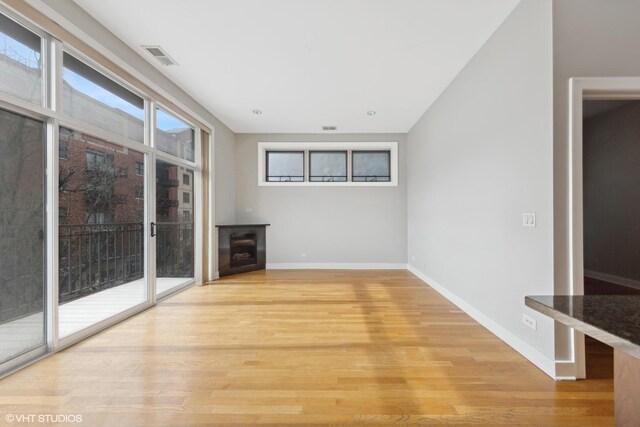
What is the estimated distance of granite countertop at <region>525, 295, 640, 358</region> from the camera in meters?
0.61

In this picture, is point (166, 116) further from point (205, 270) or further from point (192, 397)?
point (192, 397)

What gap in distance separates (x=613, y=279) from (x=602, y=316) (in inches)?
231

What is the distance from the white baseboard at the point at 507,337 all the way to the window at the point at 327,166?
10.6ft

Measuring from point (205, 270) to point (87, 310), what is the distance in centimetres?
189

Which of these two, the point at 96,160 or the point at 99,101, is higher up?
the point at 99,101

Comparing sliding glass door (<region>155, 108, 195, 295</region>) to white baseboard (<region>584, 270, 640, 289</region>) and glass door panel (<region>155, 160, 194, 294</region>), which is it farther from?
white baseboard (<region>584, 270, 640, 289</region>)

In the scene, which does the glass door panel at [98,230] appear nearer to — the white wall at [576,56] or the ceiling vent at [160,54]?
the ceiling vent at [160,54]

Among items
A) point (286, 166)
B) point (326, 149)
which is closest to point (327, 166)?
point (326, 149)

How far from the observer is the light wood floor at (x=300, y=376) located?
5.32ft

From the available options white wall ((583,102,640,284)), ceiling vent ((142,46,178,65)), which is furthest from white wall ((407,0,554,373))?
ceiling vent ((142,46,178,65))

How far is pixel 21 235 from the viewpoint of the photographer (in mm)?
2059

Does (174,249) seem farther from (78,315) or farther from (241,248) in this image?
(241,248)

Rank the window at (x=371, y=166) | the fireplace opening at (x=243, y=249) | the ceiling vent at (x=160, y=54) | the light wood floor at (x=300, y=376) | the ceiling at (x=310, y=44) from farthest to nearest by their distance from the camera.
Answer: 1. the window at (x=371, y=166)
2. the fireplace opening at (x=243, y=249)
3. the ceiling vent at (x=160, y=54)
4. the ceiling at (x=310, y=44)
5. the light wood floor at (x=300, y=376)

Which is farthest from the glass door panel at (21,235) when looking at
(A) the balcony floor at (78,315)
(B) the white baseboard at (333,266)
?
(B) the white baseboard at (333,266)
